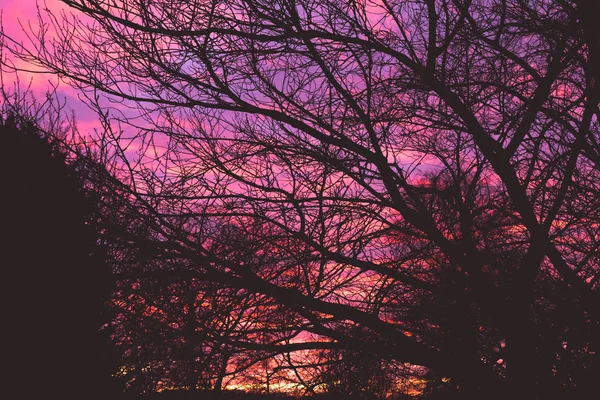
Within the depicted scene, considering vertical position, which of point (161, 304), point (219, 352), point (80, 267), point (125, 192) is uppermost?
point (80, 267)

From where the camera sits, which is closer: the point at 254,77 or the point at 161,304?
the point at 161,304

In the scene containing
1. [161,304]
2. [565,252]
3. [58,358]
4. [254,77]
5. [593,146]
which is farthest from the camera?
[58,358]

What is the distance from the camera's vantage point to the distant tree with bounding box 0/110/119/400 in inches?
317

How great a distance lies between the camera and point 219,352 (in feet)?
17.5

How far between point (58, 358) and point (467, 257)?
593cm

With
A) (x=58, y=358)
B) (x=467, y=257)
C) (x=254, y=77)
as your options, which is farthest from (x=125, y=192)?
(x=58, y=358)

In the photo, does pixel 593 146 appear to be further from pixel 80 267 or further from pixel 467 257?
pixel 80 267

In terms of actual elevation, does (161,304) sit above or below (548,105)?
below

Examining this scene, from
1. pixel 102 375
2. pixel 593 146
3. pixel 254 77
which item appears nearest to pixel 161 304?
pixel 254 77

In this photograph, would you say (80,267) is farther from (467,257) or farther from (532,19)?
(532,19)

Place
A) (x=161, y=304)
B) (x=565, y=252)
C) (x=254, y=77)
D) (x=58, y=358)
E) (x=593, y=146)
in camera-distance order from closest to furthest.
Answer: (x=161, y=304) < (x=254, y=77) < (x=593, y=146) < (x=565, y=252) < (x=58, y=358)

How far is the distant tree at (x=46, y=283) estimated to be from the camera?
8062 millimetres

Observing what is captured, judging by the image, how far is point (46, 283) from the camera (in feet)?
27.9

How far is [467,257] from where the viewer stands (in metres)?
5.58
